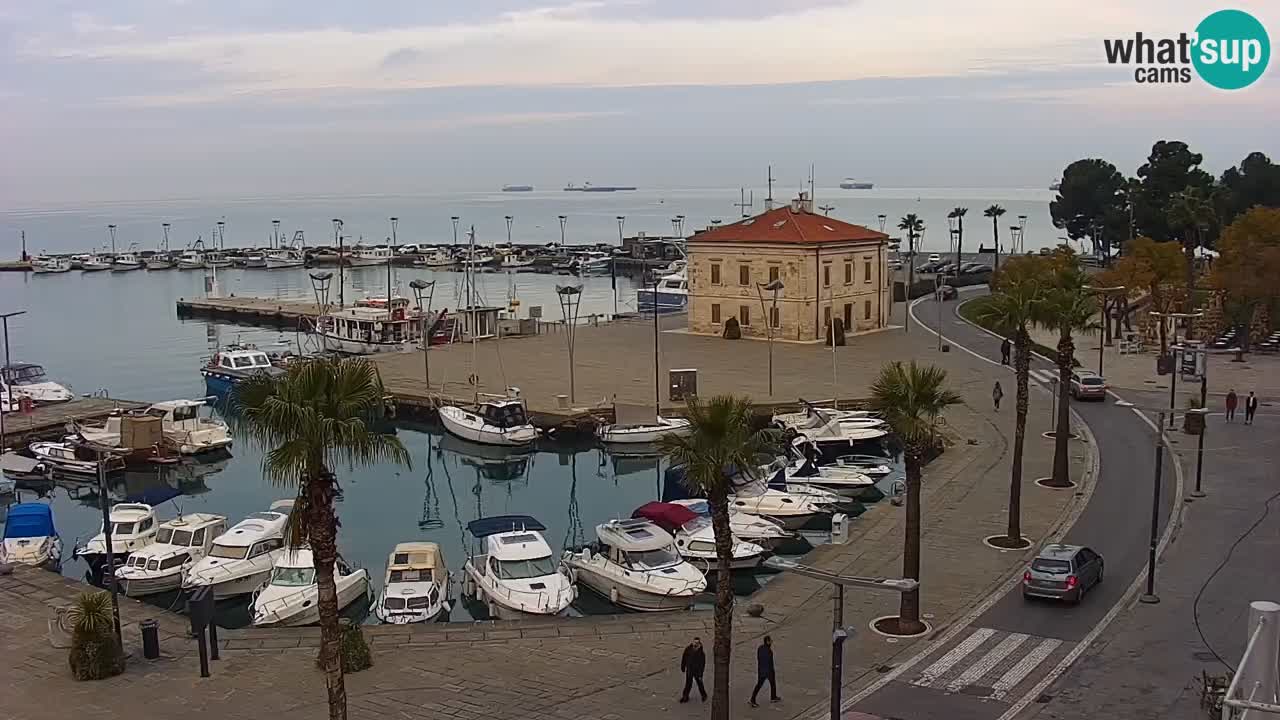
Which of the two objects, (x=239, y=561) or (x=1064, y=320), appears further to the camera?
(x=1064, y=320)

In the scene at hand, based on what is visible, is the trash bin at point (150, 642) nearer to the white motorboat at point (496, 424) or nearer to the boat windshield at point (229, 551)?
the boat windshield at point (229, 551)

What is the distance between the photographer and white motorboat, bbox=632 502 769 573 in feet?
106

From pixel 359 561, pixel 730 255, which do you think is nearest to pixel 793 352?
pixel 730 255

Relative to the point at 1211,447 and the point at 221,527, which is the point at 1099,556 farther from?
the point at 221,527

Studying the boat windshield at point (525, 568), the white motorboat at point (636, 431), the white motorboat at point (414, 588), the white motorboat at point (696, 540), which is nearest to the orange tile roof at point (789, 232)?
the white motorboat at point (636, 431)

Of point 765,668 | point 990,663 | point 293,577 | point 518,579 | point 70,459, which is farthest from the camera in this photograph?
point 70,459

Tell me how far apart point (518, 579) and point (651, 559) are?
A: 11.4 feet

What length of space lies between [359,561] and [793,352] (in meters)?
37.4

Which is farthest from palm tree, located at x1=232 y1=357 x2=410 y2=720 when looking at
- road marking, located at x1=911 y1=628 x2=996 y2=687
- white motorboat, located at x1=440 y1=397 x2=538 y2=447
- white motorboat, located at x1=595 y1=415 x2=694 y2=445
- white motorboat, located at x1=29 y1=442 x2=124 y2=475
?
white motorboat, located at x1=29 y1=442 x2=124 y2=475

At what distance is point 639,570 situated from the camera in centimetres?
2953

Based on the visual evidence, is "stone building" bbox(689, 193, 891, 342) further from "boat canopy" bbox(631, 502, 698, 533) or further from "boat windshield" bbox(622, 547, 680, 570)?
"boat windshield" bbox(622, 547, 680, 570)

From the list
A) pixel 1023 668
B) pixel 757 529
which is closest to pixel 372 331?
pixel 757 529

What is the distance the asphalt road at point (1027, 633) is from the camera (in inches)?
796

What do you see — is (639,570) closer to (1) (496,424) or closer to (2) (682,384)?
(1) (496,424)
